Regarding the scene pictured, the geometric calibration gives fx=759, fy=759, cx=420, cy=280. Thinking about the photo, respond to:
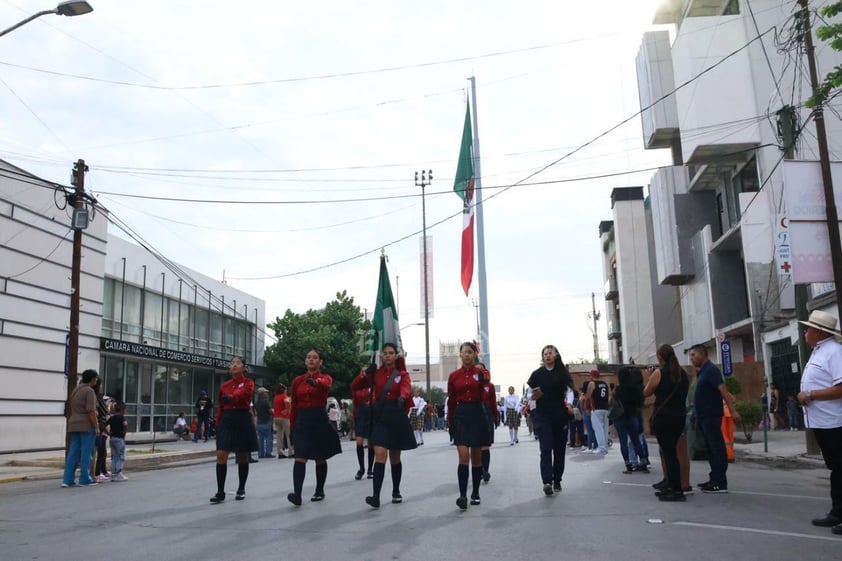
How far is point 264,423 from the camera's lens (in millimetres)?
19000

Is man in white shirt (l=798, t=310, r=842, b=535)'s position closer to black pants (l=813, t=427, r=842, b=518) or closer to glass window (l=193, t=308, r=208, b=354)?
black pants (l=813, t=427, r=842, b=518)

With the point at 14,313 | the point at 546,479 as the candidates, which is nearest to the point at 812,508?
the point at 546,479

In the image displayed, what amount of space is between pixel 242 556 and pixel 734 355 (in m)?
30.7

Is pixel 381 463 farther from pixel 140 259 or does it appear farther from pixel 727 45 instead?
pixel 727 45

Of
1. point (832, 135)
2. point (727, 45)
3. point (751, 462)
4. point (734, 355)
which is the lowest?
point (751, 462)

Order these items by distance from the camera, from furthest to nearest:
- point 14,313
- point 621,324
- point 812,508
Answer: point 621,324
point 14,313
point 812,508

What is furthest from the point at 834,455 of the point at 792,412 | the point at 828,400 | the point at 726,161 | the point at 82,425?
the point at 726,161

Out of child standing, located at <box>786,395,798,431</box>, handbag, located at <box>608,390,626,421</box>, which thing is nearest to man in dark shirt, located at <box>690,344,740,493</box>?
handbag, located at <box>608,390,626,421</box>

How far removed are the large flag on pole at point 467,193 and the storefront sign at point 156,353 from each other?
42.1ft

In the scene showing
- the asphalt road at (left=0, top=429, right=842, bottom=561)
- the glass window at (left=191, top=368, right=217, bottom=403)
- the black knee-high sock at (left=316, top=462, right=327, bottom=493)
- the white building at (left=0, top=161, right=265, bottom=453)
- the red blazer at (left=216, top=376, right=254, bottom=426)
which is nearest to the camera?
the asphalt road at (left=0, top=429, right=842, bottom=561)

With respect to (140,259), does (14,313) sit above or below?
below

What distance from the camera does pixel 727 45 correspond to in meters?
30.8

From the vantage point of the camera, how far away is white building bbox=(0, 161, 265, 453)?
2253 cm

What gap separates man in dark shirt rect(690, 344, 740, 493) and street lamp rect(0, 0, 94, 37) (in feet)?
37.9
